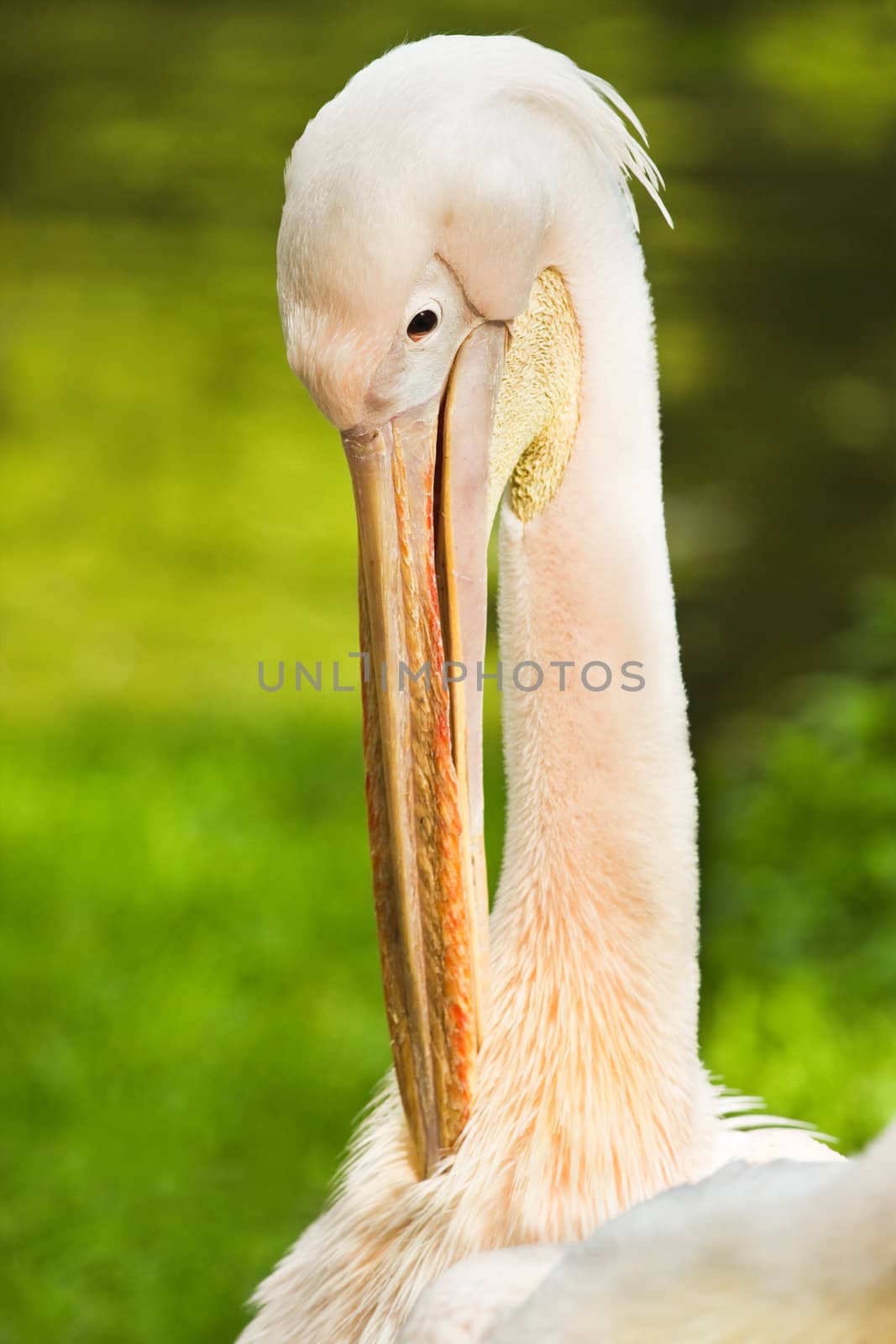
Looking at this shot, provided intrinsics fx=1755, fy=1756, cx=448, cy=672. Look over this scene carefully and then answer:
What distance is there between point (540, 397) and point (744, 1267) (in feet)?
3.12

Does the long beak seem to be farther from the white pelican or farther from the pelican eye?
the white pelican

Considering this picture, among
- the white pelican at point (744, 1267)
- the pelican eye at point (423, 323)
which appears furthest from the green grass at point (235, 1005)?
the white pelican at point (744, 1267)

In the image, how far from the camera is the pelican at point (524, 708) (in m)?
1.61

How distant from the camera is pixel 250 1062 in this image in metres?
3.80

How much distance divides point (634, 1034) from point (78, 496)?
20.7ft

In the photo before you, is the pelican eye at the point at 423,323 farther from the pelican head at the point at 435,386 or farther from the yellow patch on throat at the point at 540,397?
the yellow patch on throat at the point at 540,397

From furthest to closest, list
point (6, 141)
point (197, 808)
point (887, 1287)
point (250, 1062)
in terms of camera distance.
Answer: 1. point (6, 141)
2. point (197, 808)
3. point (250, 1062)
4. point (887, 1287)

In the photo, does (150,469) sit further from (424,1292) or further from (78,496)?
(424,1292)

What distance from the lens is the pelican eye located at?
5.14 ft

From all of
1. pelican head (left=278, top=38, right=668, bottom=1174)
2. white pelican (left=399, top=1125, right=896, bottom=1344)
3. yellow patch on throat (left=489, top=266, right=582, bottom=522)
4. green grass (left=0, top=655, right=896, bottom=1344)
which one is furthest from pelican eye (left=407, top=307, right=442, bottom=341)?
green grass (left=0, top=655, right=896, bottom=1344)

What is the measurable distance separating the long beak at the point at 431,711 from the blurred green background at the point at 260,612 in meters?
1.53

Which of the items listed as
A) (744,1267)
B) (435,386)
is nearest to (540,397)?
(435,386)

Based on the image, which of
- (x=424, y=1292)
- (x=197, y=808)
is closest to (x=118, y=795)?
(x=197, y=808)

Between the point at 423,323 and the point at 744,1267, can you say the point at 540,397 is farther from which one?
the point at 744,1267
